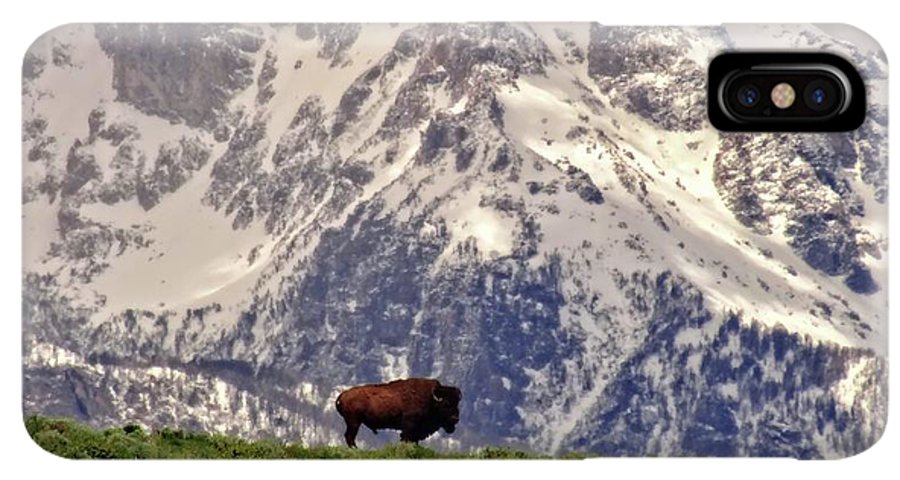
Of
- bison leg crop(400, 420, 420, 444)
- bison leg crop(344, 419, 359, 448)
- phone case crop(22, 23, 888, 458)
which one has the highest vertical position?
phone case crop(22, 23, 888, 458)

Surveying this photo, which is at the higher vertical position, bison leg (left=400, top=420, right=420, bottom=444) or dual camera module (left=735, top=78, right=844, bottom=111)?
dual camera module (left=735, top=78, right=844, bottom=111)

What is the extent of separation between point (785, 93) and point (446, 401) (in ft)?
7.00

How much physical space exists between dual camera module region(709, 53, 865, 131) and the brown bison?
5.90 ft

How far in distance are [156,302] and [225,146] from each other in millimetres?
800

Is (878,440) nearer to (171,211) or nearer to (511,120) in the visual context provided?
(511,120)

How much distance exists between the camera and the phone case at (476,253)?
9961mm

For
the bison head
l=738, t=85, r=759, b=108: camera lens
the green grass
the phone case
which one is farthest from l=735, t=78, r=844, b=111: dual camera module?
the green grass

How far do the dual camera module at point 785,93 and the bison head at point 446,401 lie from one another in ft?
5.72

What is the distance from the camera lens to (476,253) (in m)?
9.97

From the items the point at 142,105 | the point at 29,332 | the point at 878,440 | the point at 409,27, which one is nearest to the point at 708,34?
the point at 409,27

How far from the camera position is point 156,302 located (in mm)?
10086

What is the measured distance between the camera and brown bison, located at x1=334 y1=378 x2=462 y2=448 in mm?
9922

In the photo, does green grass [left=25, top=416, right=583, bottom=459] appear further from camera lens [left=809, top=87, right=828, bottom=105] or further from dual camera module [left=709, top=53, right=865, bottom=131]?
camera lens [left=809, top=87, right=828, bottom=105]

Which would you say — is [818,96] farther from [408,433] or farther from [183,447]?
[183,447]
